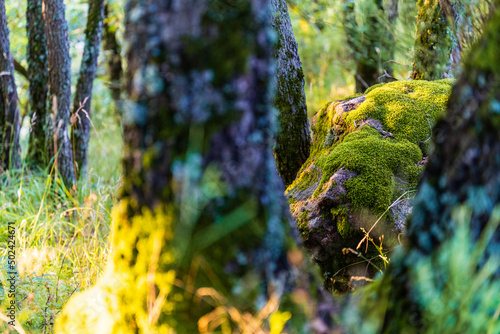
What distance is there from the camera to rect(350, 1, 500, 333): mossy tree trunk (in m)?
0.97

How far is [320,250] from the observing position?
254cm

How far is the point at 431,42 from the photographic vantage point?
3.69m

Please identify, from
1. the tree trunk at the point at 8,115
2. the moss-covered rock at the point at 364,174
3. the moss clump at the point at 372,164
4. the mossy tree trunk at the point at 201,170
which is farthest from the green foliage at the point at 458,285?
the tree trunk at the point at 8,115

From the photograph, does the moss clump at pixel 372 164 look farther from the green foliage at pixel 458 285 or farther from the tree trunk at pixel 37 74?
the tree trunk at pixel 37 74

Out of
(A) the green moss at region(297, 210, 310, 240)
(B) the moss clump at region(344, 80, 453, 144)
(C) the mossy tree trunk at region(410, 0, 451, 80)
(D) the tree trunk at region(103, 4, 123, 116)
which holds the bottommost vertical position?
(A) the green moss at region(297, 210, 310, 240)

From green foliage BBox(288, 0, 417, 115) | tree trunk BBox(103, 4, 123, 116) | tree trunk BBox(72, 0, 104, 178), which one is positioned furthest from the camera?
tree trunk BBox(103, 4, 123, 116)

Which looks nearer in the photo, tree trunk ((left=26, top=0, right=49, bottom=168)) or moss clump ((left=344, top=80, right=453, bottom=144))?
moss clump ((left=344, top=80, right=453, bottom=144))

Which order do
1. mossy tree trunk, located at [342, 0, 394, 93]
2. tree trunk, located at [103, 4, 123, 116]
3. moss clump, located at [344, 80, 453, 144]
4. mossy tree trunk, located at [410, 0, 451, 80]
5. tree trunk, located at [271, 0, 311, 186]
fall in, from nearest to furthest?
moss clump, located at [344, 80, 453, 144] < tree trunk, located at [271, 0, 311, 186] < mossy tree trunk, located at [410, 0, 451, 80] < mossy tree trunk, located at [342, 0, 394, 93] < tree trunk, located at [103, 4, 123, 116]

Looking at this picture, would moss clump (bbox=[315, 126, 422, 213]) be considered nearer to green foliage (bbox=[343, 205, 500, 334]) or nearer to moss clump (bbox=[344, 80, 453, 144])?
moss clump (bbox=[344, 80, 453, 144])

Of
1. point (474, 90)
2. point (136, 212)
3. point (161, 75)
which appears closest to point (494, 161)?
point (474, 90)

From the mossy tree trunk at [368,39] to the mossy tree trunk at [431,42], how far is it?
1.69m

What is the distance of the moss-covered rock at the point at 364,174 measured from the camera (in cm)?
248

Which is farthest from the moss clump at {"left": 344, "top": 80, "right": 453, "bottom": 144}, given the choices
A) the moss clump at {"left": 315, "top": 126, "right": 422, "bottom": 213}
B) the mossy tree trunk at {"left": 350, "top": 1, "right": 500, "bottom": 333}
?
the mossy tree trunk at {"left": 350, "top": 1, "right": 500, "bottom": 333}

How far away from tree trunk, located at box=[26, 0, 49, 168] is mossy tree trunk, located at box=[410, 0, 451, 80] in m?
4.38
